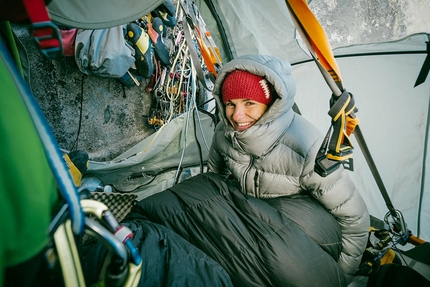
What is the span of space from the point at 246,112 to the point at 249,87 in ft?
0.45

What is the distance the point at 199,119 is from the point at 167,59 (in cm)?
80

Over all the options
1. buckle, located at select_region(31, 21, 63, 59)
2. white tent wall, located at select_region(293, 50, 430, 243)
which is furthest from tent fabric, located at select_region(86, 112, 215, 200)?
buckle, located at select_region(31, 21, 63, 59)

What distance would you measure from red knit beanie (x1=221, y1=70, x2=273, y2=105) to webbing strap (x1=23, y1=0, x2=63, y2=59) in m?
Answer: 0.88

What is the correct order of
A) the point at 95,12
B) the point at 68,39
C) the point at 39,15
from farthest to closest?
the point at 68,39
the point at 95,12
the point at 39,15

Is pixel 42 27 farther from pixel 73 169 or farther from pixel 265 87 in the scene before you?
pixel 73 169

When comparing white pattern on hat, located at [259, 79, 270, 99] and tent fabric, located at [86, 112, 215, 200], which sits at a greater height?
white pattern on hat, located at [259, 79, 270, 99]

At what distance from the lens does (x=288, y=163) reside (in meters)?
1.10

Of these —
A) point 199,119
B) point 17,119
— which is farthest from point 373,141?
point 17,119

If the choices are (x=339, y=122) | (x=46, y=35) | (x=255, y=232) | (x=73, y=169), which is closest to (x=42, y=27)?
(x=46, y=35)

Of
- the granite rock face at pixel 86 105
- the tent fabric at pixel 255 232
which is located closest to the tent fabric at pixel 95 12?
the tent fabric at pixel 255 232

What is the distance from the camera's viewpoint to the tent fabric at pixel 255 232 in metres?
0.80

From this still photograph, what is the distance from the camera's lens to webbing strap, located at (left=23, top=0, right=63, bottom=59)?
35cm

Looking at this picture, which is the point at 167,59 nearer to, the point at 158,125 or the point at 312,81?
the point at 158,125

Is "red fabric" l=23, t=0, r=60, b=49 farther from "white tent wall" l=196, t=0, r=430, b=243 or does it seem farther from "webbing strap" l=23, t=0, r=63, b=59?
"white tent wall" l=196, t=0, r=430, b=243
